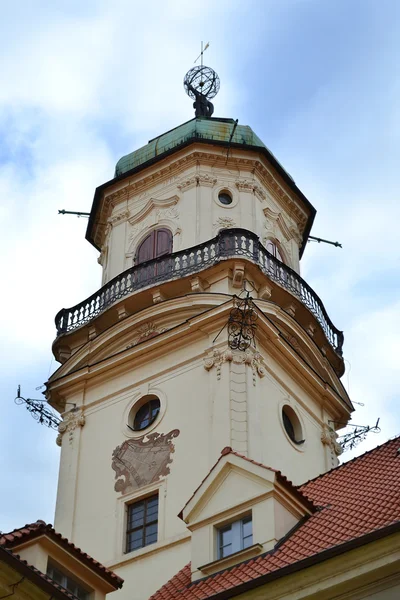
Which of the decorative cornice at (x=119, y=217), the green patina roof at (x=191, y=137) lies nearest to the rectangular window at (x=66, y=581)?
the decorative cornice at (x=119, y=217)

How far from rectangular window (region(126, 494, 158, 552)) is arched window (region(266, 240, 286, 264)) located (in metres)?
8.22

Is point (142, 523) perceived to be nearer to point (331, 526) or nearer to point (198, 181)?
point (331, 526)

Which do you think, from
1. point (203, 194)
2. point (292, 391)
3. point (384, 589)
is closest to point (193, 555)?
point (384, 589)

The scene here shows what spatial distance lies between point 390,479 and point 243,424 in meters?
6.60

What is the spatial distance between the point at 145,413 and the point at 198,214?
19.3 feet

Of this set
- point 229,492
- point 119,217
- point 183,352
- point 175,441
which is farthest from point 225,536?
point 119,217

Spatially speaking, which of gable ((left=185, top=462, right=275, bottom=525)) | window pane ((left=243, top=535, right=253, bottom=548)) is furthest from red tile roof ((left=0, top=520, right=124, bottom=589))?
window pane ((left=243, top=535, right=253, bottom=548))

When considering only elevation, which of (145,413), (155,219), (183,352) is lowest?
(145,413)

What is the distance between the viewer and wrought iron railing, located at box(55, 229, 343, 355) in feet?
85.9

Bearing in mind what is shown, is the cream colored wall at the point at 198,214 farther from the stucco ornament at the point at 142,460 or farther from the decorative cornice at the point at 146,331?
the stucco ornament at the point at 142,460

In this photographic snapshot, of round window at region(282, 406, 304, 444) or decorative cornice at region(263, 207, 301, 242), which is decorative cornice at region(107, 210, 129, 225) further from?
round window at region(282, 406, 304, 444)

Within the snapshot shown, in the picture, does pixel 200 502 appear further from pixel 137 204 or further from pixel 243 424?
pixel 137 204

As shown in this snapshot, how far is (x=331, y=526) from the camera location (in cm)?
1541

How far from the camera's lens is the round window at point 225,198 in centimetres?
2868
